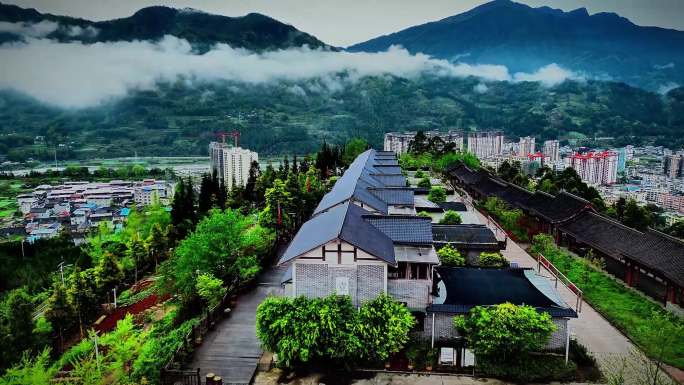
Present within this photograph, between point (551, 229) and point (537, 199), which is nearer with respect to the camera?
point (551, 229)

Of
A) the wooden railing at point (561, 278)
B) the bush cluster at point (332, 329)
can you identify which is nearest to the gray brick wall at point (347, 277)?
the bush cluster at point (332, 329)

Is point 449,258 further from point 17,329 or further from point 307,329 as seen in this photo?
point 17,329

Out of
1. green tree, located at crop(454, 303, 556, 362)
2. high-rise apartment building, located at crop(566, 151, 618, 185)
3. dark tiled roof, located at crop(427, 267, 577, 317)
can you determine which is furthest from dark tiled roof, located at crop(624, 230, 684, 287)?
high-rise apartment building, located at crop(566, 151, 618, 185)

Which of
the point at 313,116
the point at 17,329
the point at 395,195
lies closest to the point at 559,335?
the point at 395,195

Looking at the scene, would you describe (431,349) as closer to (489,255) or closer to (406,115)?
(489,255)

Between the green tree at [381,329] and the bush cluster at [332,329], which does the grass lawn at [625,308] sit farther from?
the bush cluster at [332,329]

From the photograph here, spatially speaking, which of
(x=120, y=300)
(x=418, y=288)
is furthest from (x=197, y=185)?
(x=418, y=288)
